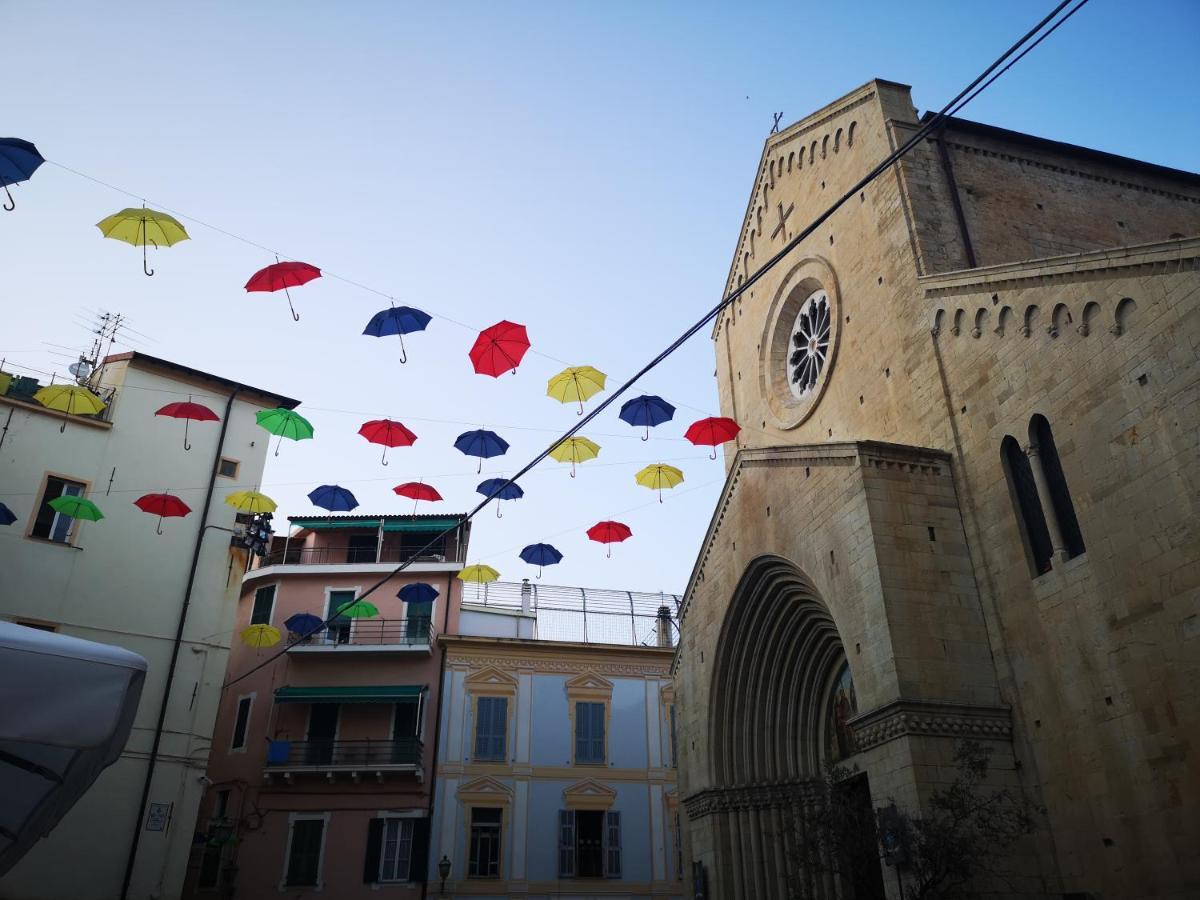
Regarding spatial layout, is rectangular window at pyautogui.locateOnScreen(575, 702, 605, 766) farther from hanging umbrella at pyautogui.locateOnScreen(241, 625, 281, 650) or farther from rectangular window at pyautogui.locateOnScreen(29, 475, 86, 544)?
rectangular window at pyautogui.locateOnScreen(29, 475, 86, 544)

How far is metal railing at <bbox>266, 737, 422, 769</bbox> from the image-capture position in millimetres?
27891

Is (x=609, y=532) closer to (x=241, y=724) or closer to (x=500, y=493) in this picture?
(x=500, y=493)

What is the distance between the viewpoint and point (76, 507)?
20094mm

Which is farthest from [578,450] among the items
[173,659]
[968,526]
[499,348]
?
[173,659]

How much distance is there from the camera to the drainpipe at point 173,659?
19250 millimetres

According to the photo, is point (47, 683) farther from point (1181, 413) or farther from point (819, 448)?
point (819, 448)

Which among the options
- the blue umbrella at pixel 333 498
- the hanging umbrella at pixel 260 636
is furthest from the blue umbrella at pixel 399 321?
the hanging umbrella at pixel 260 636

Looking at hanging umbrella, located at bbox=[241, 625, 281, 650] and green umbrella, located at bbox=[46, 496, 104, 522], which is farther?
hanging umbrella, located at bbox=[241, 625, 281, 650]

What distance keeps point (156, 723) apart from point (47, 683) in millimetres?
17965

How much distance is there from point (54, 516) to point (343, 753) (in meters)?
11.5

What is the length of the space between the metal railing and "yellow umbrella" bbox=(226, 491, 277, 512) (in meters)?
9.25

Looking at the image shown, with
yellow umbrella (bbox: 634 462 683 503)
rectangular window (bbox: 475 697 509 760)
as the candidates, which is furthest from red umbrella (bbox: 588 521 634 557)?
rectangular window (bbox: 475 697 509 760)

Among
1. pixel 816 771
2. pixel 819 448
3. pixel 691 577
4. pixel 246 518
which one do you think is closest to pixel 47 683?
pixel 819 448

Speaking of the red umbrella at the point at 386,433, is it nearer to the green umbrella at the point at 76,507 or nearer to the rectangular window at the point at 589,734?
the green umbrella at the point at 76,507
